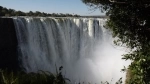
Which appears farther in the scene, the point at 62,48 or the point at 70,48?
the point at 70,48

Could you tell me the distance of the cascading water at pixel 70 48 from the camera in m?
26.6

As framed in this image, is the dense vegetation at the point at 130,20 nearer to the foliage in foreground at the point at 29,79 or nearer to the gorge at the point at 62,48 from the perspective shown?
the foliage in foreground at the point at 29,79

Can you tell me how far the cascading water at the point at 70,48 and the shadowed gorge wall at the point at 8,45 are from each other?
19.7 inches

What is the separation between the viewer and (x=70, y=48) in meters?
31.0

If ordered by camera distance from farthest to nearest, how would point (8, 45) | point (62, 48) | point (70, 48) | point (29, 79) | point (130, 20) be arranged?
point (70, 48) < point (62, 48) < point (8, 45) < point (130, 20) < point (29, 79)

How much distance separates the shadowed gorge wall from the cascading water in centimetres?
50

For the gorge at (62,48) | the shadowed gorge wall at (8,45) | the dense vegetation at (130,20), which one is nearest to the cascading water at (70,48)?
the gorge at (62,48)

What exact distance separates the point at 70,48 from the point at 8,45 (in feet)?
24.9

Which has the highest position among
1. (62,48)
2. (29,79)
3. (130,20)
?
(130,20)

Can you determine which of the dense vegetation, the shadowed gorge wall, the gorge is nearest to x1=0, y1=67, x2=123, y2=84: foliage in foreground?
the dense vegetation

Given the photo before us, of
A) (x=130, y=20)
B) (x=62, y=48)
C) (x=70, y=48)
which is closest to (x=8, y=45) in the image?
(x=62, y=48)

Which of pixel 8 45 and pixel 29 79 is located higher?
pixel 29 79

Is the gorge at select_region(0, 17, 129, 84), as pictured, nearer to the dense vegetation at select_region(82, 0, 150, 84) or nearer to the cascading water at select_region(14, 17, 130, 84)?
the cascading water at select_region(14, 17, 130, 84)

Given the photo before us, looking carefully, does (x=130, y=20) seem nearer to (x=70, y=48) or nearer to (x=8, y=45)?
(x=8, y=45)
